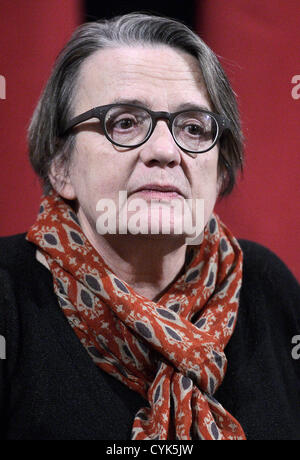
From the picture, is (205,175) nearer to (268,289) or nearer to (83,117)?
(83,117)

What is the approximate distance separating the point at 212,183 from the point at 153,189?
0.64 ft

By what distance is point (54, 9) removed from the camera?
146cm

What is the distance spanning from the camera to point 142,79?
3.92ft

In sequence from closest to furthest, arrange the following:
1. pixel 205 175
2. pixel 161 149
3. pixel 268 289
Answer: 1. pixel 161 149
2. pixel 205 175
3. pixel 268 289

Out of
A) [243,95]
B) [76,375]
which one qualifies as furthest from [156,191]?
[243,95]

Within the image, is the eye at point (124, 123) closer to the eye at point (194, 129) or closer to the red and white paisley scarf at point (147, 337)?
the eye at point (194, 129)

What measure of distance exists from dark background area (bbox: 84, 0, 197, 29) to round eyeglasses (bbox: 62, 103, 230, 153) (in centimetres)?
37

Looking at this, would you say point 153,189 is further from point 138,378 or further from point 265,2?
point 265,2

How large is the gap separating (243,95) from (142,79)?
1.86 ft


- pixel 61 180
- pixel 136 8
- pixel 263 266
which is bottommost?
pixel 263 266

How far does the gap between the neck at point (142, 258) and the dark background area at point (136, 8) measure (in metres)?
0.57

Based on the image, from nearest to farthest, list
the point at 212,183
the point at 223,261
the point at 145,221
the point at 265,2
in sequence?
the point at 145,221
the point at 212,183
the point at 223,261
the point at 265,2

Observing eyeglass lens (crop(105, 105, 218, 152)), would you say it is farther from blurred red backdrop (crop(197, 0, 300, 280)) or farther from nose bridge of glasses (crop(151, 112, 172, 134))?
blurred red backdrop (crop(197, 0, 300, 280))
